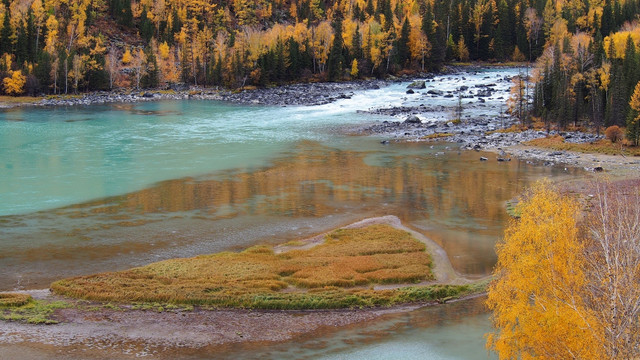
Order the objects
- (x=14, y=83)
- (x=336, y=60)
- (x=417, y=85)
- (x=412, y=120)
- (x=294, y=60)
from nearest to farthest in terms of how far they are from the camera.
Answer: (x=412, y=120)
(x=14, y=83)
(x=417, y=85)
(x=294, y=60)
(x=336, y=60)

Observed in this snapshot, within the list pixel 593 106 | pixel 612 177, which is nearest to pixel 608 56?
pixel 593 106

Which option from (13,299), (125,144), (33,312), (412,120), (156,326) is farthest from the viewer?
(412,120)

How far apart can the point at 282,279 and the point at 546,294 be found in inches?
666

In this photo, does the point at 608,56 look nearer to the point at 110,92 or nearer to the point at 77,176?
the point at 77,176

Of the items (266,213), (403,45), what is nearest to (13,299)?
(266,213)

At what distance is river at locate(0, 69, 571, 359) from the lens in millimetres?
31125

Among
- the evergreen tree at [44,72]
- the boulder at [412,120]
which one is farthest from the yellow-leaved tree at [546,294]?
the evergreen tree at [44,72]

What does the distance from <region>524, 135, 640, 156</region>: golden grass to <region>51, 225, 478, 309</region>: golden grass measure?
118 feet

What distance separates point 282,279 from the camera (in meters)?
35.7

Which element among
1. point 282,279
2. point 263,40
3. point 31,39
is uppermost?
point 31,39

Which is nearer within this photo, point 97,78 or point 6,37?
point 97,78

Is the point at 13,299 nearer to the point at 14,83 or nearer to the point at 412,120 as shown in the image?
the point at 412,120

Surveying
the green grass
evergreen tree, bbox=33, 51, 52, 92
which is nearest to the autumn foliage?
evergreen tree, bbox=33, 51, 52, 92

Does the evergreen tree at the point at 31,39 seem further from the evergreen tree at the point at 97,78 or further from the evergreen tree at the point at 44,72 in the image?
the evergreen tree at the point at 97,78
